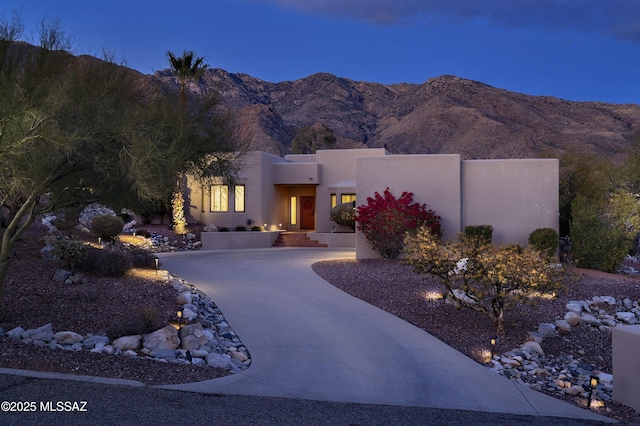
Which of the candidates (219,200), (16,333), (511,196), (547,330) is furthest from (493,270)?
(219,200)

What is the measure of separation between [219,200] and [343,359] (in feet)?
63.0

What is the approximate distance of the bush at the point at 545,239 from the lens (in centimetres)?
1697

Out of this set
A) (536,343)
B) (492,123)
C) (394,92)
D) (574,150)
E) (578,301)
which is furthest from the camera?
(394,92)

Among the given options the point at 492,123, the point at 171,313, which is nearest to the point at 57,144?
the point at 171,313

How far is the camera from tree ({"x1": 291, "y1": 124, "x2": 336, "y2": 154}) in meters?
54.3

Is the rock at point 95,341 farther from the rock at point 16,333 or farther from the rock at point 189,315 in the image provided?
the rock at point 189,315

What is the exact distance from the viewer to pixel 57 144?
6980 millimetres

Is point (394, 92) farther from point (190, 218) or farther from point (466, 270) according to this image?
point (466, 270)

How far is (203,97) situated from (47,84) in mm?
5558

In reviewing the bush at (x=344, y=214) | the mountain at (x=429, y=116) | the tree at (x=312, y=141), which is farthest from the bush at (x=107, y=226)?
the tree at (x=312, y=141)

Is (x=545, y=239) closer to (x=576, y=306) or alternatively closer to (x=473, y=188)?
(x=473, y=188)

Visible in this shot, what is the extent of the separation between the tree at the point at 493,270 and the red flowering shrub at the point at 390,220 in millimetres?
6081

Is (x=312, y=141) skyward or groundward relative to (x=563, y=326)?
skyward

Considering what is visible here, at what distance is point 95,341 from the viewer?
7574 millimetres
